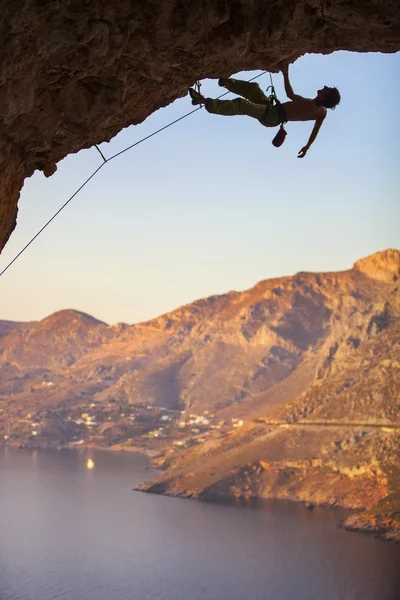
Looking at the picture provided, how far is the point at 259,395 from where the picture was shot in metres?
145

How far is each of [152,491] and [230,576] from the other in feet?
104

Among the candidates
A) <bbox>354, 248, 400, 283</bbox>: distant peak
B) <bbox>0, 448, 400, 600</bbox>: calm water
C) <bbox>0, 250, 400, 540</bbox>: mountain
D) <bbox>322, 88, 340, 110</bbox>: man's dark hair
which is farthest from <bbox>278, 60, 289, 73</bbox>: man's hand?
<bbox>354, 248, 400, 283</bbox>: distant peak

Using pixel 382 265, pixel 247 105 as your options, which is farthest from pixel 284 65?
→ pixel 382 265

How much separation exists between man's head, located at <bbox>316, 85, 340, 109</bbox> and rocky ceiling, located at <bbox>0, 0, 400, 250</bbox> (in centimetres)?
26

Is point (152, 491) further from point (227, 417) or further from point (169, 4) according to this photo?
point (169, 4)

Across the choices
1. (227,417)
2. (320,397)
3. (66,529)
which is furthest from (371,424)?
(227,417)

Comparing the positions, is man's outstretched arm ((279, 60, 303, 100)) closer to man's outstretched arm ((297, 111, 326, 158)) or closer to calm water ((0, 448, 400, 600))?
man's outstretched arm ((297, 111, 326, 158))

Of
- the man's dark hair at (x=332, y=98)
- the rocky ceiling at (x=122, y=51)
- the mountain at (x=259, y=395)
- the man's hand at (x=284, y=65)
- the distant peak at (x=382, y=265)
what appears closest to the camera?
the rocky ceiling at (x=122, y=51)

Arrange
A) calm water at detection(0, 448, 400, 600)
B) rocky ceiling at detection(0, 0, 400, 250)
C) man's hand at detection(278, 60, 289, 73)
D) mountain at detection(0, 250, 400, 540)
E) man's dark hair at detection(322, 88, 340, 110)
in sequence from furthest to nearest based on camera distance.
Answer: mountain at detection(0, 250, 400, 540) < calm water at detection(0, 448, 400, 600) < man's hand at detection(278, 60, 289, 73) < man's dark hair at detection(322, 88, 340, 110) < rocky ceiling at detection(0, 0, 400, 250)

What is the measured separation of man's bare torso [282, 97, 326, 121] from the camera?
17.0 feet

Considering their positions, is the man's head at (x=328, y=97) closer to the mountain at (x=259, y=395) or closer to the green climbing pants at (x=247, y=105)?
the green climbing pants at (x=247, y=105)

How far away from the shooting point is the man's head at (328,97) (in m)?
5.12

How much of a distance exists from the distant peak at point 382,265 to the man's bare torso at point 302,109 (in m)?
154

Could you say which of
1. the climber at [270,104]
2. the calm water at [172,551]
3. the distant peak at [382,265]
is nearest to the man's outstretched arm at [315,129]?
the climber at [270,104]
